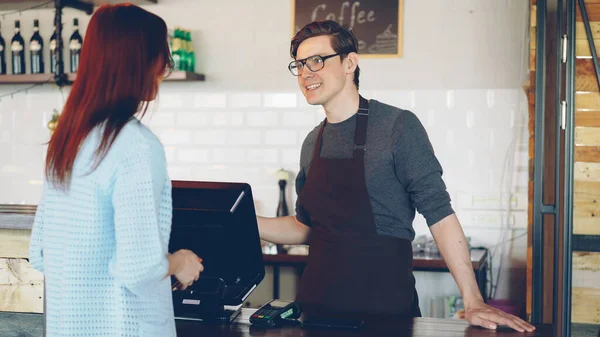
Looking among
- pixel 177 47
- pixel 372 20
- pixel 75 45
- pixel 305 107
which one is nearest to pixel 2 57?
pixel 75 45

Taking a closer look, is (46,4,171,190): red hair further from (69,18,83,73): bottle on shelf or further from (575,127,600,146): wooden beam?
→ (69,18,83,73): bottle on shelf

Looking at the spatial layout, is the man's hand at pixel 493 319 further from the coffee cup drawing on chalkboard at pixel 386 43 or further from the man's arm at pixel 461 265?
the coffee cup drawing on chalkboard at pixel 386 43

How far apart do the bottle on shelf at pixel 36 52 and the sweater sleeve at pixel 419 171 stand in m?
3.31

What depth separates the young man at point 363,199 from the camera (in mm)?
2076

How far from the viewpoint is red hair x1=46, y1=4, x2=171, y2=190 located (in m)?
1.37

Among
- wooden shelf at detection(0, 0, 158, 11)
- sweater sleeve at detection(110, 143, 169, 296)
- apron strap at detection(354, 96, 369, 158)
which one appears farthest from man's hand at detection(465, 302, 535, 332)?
wooden shelf at detection(0, 0, 158, 11)

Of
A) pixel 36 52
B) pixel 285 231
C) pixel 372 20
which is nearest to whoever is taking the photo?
pixel 285 231

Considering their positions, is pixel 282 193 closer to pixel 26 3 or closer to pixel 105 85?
pixel 26 3

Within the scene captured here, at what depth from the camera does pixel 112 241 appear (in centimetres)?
138

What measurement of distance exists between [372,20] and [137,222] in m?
3.22

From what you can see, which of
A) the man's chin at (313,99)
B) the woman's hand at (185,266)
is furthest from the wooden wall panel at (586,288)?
the woman's hand at (185,266)

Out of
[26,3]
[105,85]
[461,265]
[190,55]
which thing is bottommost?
[461,265]

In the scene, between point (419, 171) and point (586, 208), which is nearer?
point (419, 171)

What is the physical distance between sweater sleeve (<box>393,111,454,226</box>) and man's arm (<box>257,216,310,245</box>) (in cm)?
41
